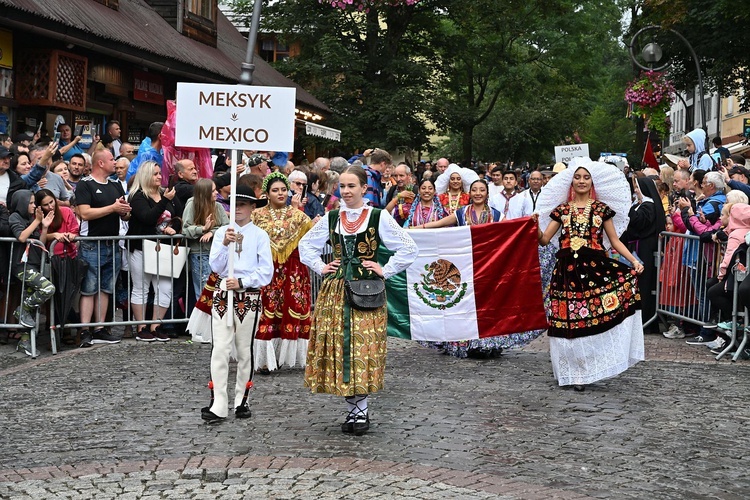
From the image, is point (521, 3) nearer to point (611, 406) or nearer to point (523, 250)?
point (523, 250)

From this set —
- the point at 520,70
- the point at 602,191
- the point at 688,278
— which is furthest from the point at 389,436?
the point at 520,70

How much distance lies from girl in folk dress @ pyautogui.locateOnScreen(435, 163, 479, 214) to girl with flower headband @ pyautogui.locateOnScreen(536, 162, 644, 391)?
2.47 meters

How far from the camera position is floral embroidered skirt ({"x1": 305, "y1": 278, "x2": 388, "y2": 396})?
7836 millimetres

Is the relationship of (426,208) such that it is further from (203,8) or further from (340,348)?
(203,8)

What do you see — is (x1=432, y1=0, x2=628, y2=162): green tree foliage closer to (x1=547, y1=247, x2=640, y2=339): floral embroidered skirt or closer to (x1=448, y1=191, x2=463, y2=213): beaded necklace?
(x1=448, y1=191, x2=463, y2=213): beaded necklace

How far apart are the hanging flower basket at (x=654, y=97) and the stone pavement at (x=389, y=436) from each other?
18.1 metres

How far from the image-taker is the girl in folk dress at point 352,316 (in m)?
7.85

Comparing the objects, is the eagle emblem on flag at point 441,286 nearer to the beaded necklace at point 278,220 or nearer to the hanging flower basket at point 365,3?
the beaded necklace at point 278,220

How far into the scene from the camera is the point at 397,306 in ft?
36.8

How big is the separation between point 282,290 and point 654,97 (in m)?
19.7

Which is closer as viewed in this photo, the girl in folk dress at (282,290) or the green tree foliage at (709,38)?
the girl in folk dress at (282,290)

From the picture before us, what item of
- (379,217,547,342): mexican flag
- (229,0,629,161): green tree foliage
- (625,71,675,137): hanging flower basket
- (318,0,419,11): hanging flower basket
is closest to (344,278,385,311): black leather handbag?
(379,217,547,342): mexican flag

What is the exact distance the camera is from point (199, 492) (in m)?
6.26

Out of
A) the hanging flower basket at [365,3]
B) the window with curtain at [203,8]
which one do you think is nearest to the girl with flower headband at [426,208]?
the window with curtain at [203,8]
